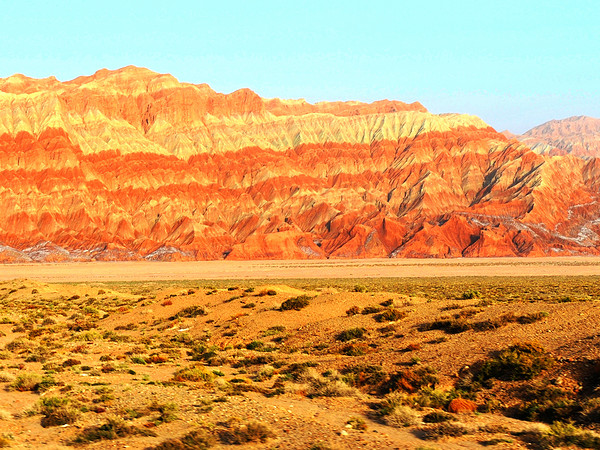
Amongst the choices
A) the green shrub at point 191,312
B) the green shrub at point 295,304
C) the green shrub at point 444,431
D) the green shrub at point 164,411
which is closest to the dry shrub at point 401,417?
A: the green shrub at point 444,431

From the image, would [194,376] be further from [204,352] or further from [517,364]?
[517,364]

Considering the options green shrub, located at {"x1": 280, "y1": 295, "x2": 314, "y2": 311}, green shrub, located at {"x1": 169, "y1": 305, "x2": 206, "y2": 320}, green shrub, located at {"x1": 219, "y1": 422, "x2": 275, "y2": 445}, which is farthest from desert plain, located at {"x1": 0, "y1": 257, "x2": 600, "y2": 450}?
green shrub, located at {"x1": 169, "y1": 305, "x2": 206, "y2": 320}

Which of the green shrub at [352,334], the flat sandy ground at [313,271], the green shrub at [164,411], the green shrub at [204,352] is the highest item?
the green shrub at [164,411]

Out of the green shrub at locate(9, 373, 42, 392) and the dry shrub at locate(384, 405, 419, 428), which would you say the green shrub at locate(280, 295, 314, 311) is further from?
the dry shrub at locate(384, 405, 419, 428)

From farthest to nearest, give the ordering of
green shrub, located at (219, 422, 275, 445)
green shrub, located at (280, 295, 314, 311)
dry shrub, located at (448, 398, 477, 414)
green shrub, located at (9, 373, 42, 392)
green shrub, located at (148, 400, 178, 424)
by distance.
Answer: green shrub, located at (280, 295, 314, 311)
green shrub, located at (9, 373, 42, 392)
dry shrub, located at (448, 398, 477, 414)
green shrub, located at (148, 400, 178, 424)
green shrub, located at (219, 422, 275, 445)

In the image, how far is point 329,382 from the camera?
738 inches

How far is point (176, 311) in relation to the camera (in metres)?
39.6

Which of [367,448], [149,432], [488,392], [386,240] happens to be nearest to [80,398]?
[149,432]

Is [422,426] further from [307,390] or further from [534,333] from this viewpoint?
[534,333]

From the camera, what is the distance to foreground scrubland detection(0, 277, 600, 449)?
46.4 feet

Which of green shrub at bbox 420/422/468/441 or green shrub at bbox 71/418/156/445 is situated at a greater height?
green shrub at bbox 420/422/468/441

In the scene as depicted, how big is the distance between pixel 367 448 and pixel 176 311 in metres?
28.0

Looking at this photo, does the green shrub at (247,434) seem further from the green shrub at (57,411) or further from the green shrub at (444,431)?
the green shrub at (57,411)

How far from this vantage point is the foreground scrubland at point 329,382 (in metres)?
14.1
